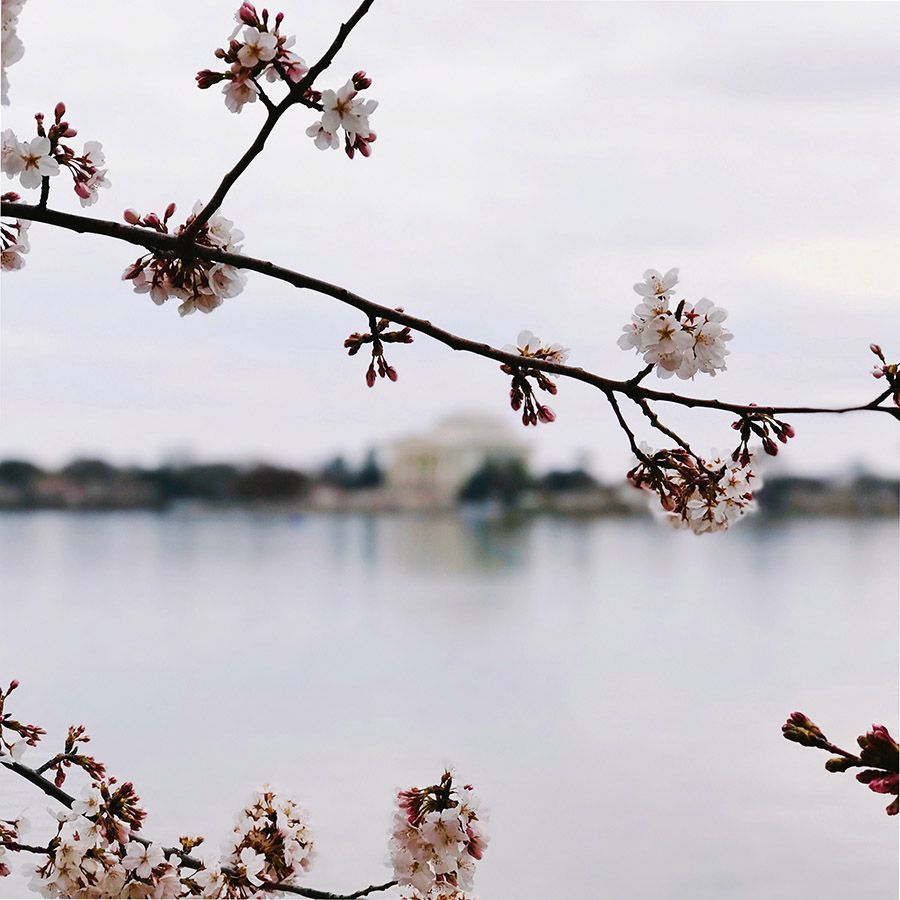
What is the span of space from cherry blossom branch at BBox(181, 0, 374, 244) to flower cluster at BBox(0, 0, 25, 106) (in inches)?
4.7

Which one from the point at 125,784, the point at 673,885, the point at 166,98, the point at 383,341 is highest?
the point at 166,98

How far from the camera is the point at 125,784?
78 centimetres

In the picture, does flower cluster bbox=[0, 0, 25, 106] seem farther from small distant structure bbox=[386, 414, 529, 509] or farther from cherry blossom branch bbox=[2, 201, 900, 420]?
small distant structure bbox=[386, 414, 529, 509]

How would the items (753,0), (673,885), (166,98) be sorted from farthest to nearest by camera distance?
(673,885)
(166,98)
(753,0)

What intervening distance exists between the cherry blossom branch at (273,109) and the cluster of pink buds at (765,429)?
0.32 meters

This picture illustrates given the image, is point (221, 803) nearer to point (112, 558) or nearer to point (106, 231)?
point (106, 231)

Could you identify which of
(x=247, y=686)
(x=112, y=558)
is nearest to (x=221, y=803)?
(x=247, y=686)

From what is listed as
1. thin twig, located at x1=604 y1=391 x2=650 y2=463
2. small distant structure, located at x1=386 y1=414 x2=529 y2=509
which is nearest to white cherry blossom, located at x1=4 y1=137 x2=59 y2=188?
thin twig, located at x1=604 y1=391 x2=650 y2=463

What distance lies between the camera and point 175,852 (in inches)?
32.5

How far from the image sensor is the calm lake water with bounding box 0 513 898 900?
10.0 feet

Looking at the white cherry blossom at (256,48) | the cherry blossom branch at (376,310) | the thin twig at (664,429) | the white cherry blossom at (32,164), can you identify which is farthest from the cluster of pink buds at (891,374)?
the white cherry blossom at (32,164)

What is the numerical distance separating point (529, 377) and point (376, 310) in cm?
11

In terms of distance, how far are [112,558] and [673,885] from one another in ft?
14.0

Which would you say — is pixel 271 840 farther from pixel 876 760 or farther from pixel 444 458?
pixel 444 458
